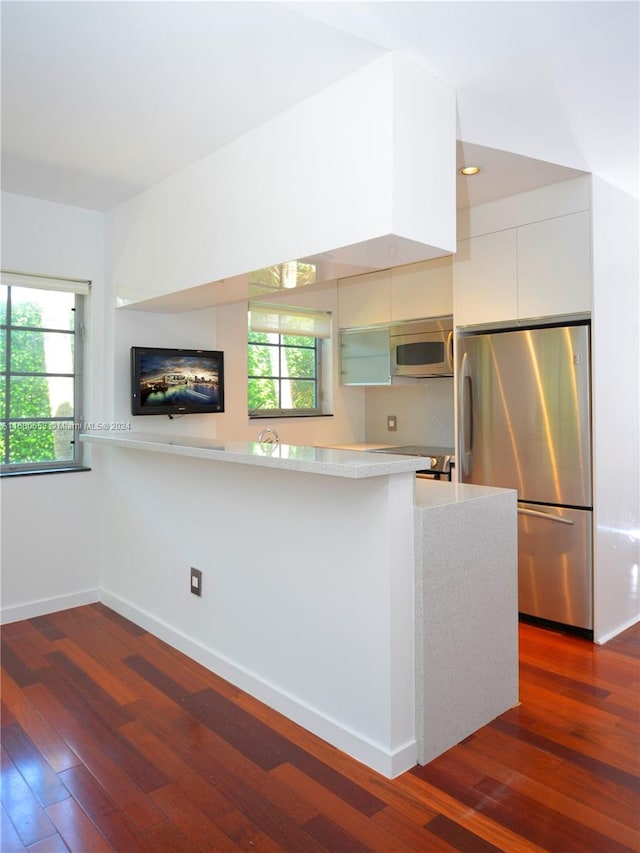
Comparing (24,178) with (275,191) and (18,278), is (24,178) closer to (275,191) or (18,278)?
(18,278)

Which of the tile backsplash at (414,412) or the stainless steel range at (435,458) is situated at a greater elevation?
the tile backsplash at (414,412)

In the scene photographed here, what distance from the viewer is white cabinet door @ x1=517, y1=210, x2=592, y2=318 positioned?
317 centimetres

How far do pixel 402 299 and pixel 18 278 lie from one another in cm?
255

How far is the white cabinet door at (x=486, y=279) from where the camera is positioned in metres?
3.47

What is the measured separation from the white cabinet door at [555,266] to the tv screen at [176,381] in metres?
1.91

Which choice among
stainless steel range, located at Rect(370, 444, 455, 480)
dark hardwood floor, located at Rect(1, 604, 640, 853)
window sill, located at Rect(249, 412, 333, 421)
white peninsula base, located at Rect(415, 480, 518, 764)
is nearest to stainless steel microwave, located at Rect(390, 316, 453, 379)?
stainless steel range, located at Rect(370, 444, 455, 480)

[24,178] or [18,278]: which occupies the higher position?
[24,178]

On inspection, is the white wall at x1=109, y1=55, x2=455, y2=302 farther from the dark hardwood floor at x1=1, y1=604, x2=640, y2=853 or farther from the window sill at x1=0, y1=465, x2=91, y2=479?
the dark hardwood floor at x1=1, y1=604, x2=640, y2=853

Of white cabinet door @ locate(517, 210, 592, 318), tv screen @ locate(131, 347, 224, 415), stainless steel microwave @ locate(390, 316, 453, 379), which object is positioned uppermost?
white cabinet door @ locate(517, 210, 592, 318)

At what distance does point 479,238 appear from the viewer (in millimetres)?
3615

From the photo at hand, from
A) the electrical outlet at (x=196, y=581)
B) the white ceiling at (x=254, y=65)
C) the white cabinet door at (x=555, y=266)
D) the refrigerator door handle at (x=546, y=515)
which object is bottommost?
the electrical outlet at (x=196, y=581)

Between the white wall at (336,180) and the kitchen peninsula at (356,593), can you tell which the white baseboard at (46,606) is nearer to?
the kitchen peninsula at (356,593)

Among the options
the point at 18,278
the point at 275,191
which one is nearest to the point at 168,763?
the point at 275,191

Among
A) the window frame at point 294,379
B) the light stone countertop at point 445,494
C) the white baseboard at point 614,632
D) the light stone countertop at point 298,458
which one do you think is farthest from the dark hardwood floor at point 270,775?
the window frame at point 294,379
